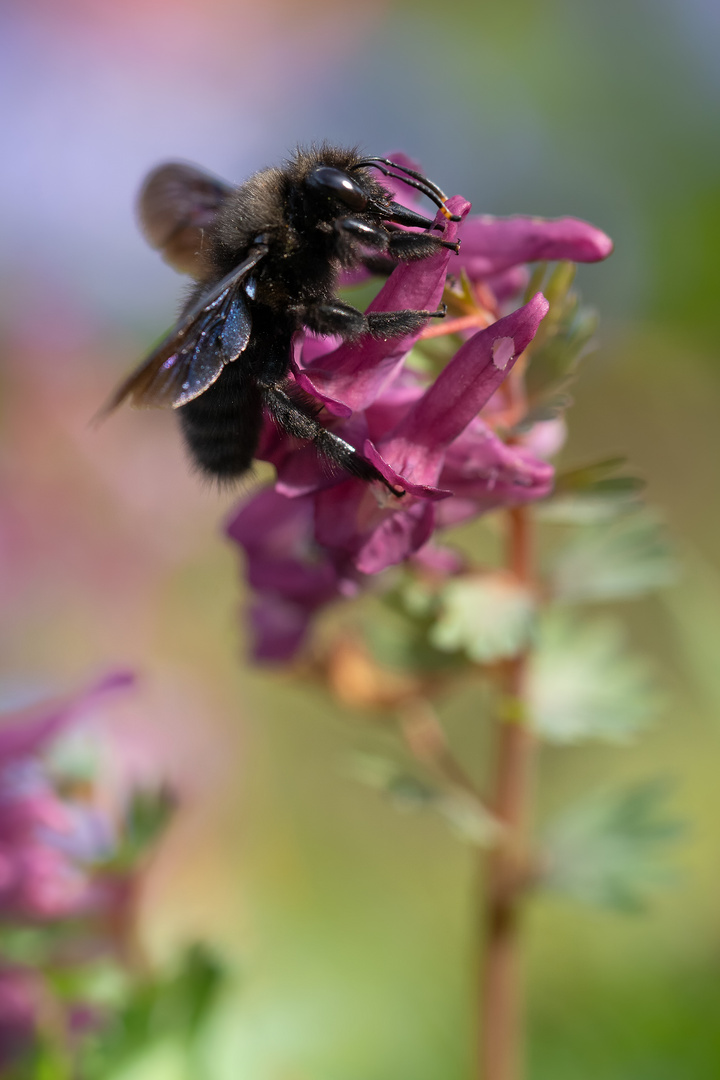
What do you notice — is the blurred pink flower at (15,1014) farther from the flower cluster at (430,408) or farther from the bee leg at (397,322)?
the bee leg at (397,322)

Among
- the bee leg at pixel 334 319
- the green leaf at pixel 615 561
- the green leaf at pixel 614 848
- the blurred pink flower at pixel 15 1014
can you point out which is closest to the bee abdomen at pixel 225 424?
the bee leg at pixel 334 319

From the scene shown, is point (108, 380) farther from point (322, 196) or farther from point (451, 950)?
point (322, 196)

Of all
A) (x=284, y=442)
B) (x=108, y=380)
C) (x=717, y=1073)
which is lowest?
(x=717, y=1073)

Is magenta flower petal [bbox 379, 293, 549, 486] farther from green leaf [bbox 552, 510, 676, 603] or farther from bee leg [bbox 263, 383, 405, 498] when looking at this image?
green leaf [bbox 552, 510, 676, 603]

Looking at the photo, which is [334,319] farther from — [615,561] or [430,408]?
[615,561]

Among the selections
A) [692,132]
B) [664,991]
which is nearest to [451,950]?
[664,991]

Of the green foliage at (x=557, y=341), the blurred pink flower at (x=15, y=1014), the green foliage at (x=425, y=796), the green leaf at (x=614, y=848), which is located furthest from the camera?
the blurred pink flower at (x=15, y=1014)

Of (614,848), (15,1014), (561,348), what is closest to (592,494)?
(561,348)
